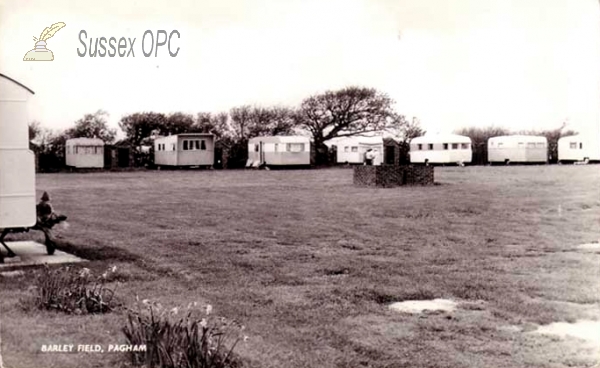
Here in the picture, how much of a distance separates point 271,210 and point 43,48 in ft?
7.69

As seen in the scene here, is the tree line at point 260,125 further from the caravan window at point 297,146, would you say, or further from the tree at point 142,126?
the caravan window at point 297,146

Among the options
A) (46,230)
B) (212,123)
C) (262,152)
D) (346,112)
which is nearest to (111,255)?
(46,230)

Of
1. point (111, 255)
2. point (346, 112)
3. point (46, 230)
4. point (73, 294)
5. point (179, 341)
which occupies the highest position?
point (346, 112)

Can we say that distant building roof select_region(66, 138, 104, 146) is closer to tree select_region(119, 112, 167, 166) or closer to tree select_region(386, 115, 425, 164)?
tree select_region(119, 112, 167, 166)

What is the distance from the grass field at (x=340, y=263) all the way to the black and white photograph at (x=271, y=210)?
0.02 metres

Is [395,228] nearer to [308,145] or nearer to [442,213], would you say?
[442,213]

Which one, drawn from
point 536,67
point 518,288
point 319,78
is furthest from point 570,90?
point 319,78

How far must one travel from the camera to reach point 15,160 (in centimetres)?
400

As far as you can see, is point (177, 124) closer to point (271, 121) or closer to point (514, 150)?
point (271, 121)

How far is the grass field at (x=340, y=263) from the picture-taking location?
3479 mm

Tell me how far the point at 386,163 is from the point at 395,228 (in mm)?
1664

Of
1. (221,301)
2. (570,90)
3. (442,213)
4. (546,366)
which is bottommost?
(546,366)

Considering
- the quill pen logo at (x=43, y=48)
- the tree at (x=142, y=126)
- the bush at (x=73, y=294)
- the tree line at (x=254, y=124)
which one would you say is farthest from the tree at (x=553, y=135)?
the quill pen logo at (x=43, y=48)

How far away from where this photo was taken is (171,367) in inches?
127
